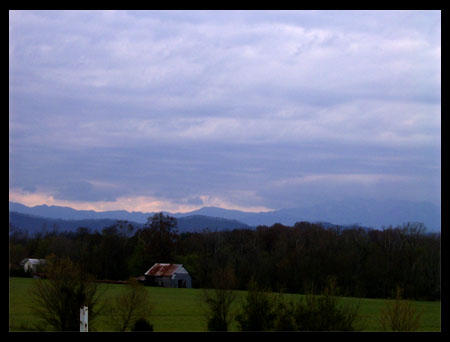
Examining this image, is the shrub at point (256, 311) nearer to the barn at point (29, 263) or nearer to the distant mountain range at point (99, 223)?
the barn at point (29, 263)

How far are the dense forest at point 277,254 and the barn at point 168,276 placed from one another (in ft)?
1.23

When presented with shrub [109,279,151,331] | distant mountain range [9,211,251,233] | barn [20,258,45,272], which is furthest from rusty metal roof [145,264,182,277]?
shrub [109,279,151,331]

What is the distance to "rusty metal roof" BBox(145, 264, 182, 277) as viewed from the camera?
29719 millimetres

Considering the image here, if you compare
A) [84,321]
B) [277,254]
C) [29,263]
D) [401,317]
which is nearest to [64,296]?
[84,321]

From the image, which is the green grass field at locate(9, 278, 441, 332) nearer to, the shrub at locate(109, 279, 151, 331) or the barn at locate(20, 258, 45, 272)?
the barn at locate(20, 258, 45, 272)

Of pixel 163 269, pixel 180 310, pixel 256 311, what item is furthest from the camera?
pixel 163 269

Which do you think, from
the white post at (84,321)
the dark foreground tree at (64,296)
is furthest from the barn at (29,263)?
the white post at (84,321)

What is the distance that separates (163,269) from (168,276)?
36.7 inches

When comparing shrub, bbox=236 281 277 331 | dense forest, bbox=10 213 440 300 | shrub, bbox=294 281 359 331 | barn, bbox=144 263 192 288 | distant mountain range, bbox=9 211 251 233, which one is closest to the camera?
shrub, bbox=294 281 359 331

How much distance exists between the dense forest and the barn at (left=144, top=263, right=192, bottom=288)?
0.37 metres

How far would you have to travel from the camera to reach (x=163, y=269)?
30141 millimetres

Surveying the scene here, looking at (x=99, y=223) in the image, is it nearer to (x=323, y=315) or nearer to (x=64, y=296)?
(x=64, y=296)
